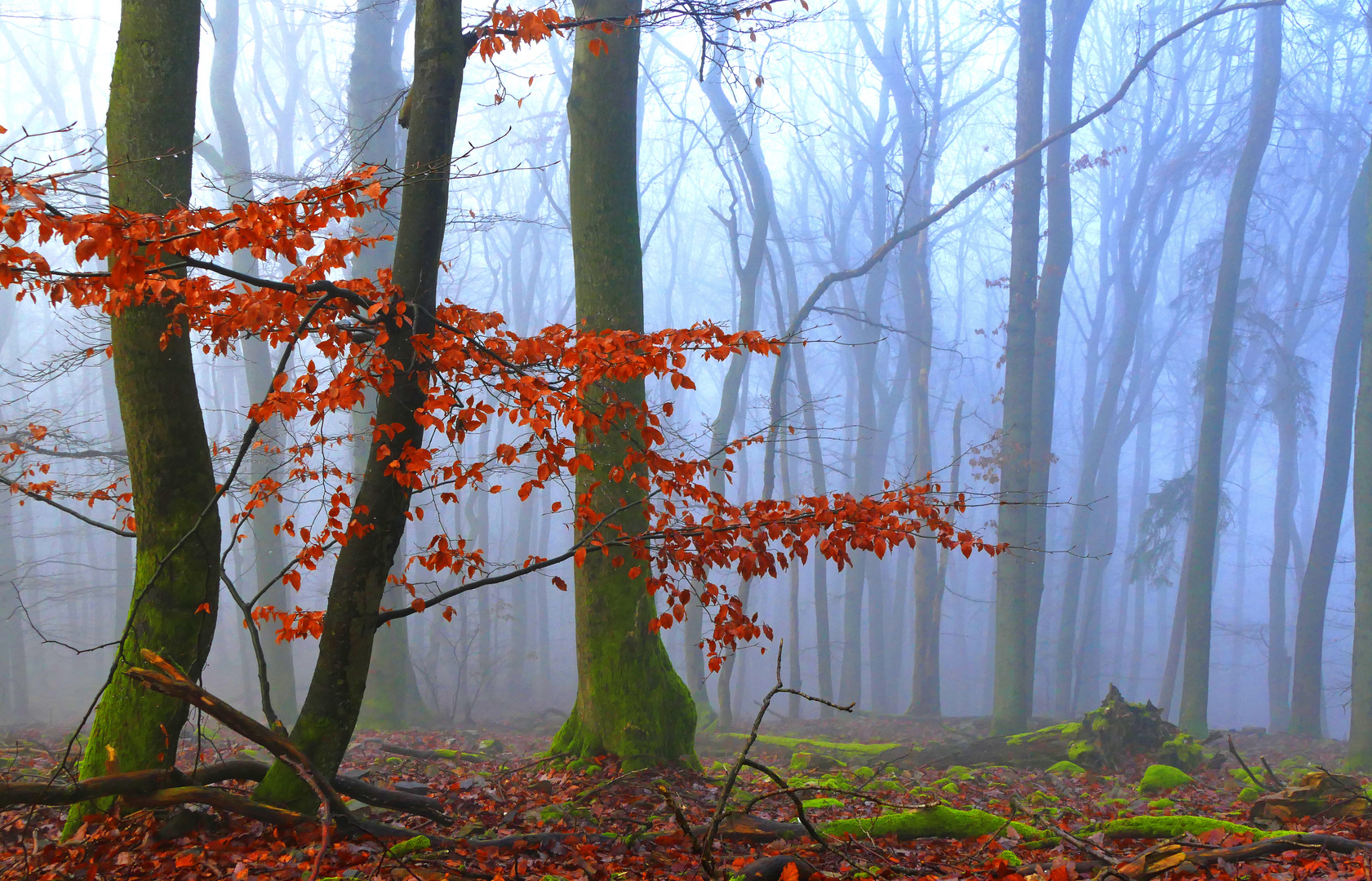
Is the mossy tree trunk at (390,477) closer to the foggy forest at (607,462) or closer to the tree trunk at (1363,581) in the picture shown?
the foggy forest at (607,462)

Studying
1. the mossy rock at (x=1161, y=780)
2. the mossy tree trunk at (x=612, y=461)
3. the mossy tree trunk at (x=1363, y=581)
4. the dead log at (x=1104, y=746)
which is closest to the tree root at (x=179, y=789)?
the mossy tree trunk at (x=612, y=461)

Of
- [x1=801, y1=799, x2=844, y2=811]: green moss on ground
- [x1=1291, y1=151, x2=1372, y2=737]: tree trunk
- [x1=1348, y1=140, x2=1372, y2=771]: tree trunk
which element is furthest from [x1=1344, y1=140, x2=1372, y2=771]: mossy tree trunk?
[x1=801, y1=799, x2=844, y2=811]: green moss on ground

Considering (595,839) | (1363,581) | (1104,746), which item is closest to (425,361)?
(595,839)

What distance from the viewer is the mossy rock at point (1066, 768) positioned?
9.01 metres

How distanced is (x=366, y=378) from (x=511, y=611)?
27.1 metres

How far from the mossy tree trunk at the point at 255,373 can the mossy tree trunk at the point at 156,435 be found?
304 inches

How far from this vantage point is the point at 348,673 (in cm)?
429

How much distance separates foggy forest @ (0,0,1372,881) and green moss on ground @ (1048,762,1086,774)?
6.9 inches

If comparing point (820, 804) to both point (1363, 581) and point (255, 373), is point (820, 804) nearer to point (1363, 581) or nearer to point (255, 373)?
point (1363, 581)

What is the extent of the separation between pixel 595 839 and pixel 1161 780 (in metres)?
6.79

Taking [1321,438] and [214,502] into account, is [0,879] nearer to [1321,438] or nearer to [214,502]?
[214,502]

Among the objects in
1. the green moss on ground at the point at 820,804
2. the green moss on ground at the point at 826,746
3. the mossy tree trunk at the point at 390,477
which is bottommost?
the green moss on ground at the point at 826,746

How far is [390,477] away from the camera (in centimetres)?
424

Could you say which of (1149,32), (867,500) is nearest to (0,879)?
(867,500)
